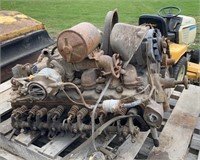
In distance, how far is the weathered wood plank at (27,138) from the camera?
1456mm

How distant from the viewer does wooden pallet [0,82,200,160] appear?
1.39 meters

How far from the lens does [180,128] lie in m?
1.59

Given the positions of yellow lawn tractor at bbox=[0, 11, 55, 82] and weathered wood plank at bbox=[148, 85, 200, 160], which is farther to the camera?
yellow lawn tractor at bbox=[0, 11, 55, 82]

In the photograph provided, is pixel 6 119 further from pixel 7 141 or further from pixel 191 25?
pixel 191 25

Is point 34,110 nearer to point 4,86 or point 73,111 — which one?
point 73,111

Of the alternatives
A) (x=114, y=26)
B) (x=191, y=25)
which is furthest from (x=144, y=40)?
(x=191, y=25)

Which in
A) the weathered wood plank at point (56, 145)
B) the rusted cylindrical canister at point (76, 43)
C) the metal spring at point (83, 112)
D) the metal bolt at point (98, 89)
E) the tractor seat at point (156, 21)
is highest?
the rusted cylindrical canister at point (76, 43)

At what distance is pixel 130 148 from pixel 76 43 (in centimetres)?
59

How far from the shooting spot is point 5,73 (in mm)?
2100

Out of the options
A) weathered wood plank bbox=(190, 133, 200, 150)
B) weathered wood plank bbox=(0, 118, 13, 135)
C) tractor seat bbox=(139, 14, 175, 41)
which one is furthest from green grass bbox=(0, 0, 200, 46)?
weathered wood plank bbox=(190, 133, 200, 150)

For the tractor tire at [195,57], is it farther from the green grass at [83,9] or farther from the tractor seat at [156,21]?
the green grass at [83,9]

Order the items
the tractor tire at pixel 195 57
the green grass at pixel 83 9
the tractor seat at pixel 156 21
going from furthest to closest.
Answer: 1. the green grass at pixel 83 9
2. the tractor tire at pixel 195 57
3. the tractor seat at pixel 156 21

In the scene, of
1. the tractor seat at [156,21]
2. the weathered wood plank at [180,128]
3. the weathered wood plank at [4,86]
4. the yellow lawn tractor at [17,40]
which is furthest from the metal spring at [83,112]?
the tractor seat at [156,21]

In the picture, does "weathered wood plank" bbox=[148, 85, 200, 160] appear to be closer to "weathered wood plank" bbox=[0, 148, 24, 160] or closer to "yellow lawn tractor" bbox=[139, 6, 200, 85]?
"yellow lawn tractor" bbox=[139, 6, 200, 85]
